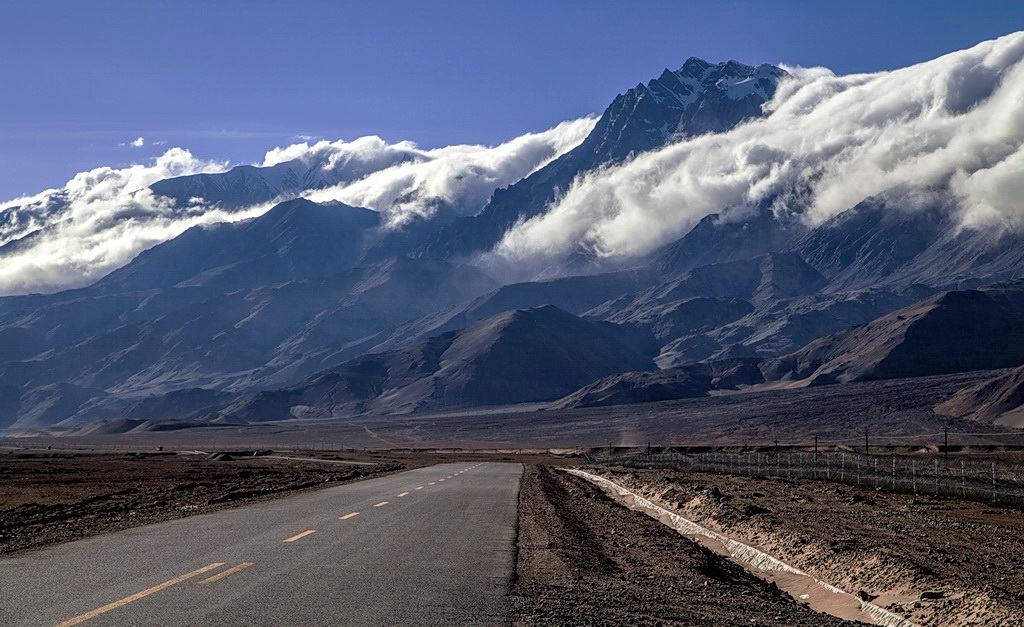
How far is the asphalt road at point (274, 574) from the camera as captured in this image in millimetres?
11023

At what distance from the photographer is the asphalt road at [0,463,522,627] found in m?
11.0

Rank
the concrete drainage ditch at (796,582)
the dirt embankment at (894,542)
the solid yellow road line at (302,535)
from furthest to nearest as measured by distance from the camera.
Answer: the solid yellow road line at (302,535)
the concrete drainage ditch at (796,582)
the dirt embankment at (894,542)

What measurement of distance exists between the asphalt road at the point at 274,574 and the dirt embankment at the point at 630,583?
53cm

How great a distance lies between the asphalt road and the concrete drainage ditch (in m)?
5.10

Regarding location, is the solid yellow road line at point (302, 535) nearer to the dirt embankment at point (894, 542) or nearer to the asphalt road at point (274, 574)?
the asphalt road at point (274, 574)

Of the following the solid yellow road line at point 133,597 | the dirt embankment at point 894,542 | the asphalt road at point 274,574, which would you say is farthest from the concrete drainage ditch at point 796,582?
the solid yellow road line at point 133,597

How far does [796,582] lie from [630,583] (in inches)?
202

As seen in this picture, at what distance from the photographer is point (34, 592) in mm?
12367

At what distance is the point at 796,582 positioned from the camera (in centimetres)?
1827

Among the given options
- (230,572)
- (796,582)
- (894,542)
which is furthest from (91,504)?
(894,542)

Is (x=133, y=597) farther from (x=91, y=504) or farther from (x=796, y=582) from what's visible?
(x=91, y=504)

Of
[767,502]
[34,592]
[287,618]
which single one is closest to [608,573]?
[287,618]

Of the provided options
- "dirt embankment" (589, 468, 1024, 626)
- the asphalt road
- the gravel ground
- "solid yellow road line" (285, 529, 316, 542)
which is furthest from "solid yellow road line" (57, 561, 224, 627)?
"dirt embankment" (589, 468, 1024, 626)

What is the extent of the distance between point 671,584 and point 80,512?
1932 centimetres
